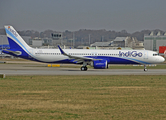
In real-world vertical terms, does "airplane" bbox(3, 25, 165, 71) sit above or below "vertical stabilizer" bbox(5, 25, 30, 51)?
below

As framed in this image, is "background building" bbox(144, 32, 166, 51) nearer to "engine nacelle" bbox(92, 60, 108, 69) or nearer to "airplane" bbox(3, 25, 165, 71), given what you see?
"airplane" bbox(3, 25, 165, 71)

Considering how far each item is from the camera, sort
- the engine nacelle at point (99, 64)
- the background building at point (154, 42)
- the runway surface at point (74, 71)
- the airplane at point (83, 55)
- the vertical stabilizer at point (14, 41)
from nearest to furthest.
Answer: the runway surface at point (74, 71) → the engine nacelle at point (99, 64) → the airplane at point (83, 55) → the vertical stabilizer at point (14, 41) → the background building at point (154, 42)

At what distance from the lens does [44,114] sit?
42.6 ft

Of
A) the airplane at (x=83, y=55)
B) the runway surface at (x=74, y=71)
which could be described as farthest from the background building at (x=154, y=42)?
the runway surface at (x=74, y=71)

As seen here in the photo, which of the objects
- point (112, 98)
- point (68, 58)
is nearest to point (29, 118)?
point (112, 98)

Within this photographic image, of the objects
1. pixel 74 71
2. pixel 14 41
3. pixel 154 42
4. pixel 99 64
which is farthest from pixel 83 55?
pixel 154 42

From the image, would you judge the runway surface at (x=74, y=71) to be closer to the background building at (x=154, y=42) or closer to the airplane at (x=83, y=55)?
the airplane at (x=83, y=55)

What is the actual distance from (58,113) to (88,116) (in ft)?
5.19

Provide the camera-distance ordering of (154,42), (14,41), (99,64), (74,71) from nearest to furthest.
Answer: (99,64)
(74,71)
(14,41)
(154,42)

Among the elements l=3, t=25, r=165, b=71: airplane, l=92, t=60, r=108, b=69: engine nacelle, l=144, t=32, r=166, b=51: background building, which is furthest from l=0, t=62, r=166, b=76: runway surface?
l=144, t=32, r=166, b=51: background building

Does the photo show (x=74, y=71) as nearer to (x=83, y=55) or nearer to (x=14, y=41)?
(x=83, y=55)

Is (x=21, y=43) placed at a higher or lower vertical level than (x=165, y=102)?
higher

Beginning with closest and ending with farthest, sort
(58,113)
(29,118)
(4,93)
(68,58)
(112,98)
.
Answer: (29,118) < (58,113) < (112,98) < (4,93) < (68,58)

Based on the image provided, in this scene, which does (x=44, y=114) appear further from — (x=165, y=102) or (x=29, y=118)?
(x=165, y=102)
